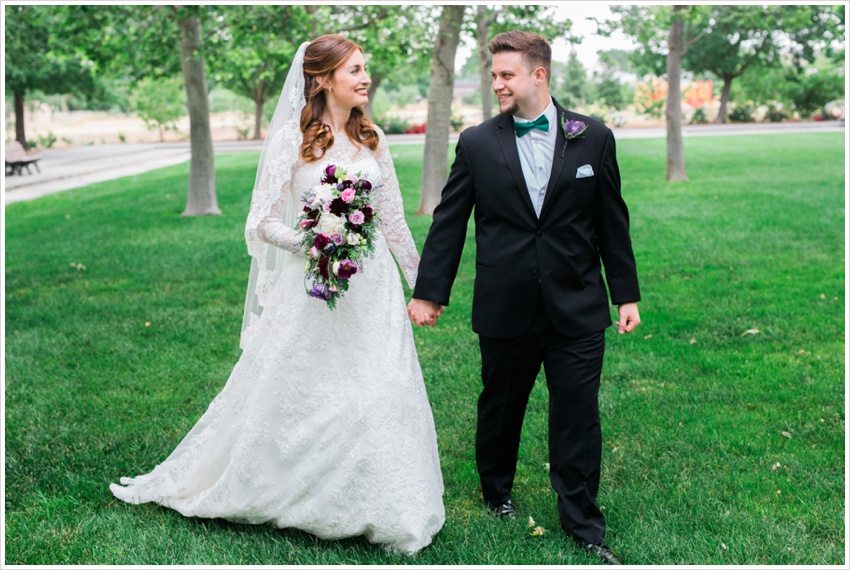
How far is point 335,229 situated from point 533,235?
0.86m

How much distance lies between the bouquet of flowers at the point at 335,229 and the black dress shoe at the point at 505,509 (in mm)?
1328

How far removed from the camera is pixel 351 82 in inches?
173

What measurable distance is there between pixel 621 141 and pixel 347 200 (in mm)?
33223

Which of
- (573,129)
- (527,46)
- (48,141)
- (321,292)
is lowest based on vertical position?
(48,141)

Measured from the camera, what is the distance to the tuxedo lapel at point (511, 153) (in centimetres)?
416

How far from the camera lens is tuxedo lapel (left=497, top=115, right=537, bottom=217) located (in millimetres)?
4164

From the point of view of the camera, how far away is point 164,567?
4.06 meters

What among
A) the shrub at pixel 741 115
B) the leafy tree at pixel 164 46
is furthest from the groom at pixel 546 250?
the shrub at pixel 741 115

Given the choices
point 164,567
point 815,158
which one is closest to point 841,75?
point 815,158

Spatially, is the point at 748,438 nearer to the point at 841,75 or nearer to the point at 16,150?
the point at 16,150

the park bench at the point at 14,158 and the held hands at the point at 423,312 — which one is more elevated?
the held hands at the point at 423,312

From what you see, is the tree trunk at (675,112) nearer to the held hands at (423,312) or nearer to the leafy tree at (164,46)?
the leafy tree at (164,46)

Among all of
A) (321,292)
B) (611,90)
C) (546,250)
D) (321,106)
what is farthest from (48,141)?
(546,250)

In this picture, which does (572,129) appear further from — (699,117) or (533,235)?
(699,117)
